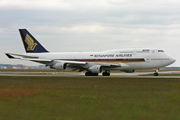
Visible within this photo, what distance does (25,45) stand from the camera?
54.1m

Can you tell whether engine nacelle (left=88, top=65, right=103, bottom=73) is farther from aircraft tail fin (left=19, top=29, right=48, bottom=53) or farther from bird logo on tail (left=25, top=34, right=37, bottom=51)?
bird logo on tail (left=25, top=34, right=37, bottom=51)

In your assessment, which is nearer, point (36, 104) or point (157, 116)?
point (157, 116)

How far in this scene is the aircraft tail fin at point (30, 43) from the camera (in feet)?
176

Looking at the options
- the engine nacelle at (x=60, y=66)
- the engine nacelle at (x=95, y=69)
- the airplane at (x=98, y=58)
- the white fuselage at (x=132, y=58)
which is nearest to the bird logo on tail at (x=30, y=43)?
the airplane at (x=98, y=58)

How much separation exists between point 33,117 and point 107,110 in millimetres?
3266

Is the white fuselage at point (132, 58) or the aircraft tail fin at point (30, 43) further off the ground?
the aircraft tail fin at point (30, 43)

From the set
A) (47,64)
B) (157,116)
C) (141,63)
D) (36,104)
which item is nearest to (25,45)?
(47,64)

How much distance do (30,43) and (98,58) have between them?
15.7 m

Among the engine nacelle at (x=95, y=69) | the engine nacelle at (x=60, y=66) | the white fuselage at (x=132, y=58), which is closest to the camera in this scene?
the white fuselage at (x=132, y=58)

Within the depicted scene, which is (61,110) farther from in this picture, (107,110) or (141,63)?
(141,63)

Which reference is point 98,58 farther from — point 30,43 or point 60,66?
point 30,43

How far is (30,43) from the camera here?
5378cm

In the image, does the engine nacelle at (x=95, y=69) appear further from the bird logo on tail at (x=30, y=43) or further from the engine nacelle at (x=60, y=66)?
A: the bird logo on tail at (x=30, y=43)

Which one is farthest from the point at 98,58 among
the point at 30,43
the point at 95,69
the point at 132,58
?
the point at 30,43
